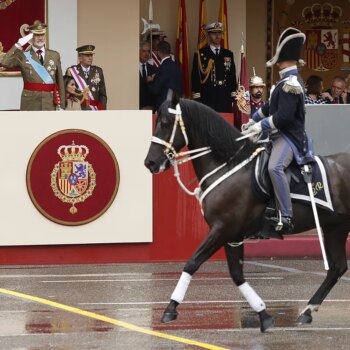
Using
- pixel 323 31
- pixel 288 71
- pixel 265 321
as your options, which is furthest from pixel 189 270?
pixel 323 31

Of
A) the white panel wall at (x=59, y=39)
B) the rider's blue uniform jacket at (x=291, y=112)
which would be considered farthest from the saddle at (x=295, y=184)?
the white panel wall at (x=59, y=39)

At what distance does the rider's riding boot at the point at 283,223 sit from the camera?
1339cm

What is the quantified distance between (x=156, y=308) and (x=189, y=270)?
136 cm

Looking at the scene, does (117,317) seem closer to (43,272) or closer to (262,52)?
(43,272)

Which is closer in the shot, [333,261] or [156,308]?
[333,261]

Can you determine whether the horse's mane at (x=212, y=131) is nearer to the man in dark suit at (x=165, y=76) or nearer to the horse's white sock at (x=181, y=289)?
the horse's white sock at (x=181, y=289)

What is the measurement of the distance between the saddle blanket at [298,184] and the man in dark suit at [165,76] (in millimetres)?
8129

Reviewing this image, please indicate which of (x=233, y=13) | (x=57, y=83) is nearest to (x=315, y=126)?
(x=57, y=83)

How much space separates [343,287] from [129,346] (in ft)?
14.9

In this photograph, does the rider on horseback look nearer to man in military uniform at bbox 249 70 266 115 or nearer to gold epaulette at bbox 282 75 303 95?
gold epaulette at bbox 282 75 303 95

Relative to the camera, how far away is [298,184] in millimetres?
13586

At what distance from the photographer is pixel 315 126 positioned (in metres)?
19.1

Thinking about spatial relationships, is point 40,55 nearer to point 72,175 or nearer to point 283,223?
point 72,175

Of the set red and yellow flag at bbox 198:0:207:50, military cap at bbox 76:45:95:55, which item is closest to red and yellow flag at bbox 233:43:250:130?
red and yellow flag at bbox 198:0:207:50
